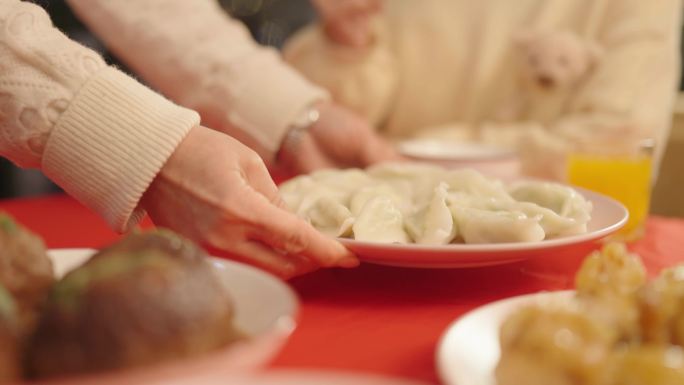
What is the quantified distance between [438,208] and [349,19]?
185 cm

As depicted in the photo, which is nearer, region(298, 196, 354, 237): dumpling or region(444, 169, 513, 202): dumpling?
region(298, 196, 354, 237): dumpling

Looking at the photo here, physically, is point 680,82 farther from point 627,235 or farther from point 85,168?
point 85,168

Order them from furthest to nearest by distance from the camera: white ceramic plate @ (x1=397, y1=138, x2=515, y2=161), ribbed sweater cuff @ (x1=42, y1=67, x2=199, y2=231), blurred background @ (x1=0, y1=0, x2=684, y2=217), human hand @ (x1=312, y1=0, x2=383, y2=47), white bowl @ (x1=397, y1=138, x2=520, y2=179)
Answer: blurred background @ (x1=0, y1=0, x2=684, y2=217), human hand @ (x1=312, y1=0, x2=383, y2=47), white ceramic plate @ (x1=397, y1=138, x2=515, y2=161), white bowl @ (x1=397, y1=138, x2=520, y2=179), ribbed sweater cuff @ (x1=42, y1=67, x2=199, y2=231)

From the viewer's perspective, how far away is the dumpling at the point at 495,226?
2.54ft

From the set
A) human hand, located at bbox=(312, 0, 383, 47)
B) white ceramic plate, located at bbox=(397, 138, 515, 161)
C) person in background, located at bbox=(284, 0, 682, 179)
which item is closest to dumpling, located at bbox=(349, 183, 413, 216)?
white ceramic plate, located at bbox=(397, 138, 515, 161)

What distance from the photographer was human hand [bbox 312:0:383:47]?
8.15 ft

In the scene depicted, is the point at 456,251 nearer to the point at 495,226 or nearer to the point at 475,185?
the point at 495,226

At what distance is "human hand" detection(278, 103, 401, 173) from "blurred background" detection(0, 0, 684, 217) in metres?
0.91

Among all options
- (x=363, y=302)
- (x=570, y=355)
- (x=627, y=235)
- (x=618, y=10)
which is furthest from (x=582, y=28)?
(x=570, y=355)

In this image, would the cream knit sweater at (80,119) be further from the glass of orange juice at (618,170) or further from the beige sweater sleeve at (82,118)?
the glass of orange juice at (618,170)

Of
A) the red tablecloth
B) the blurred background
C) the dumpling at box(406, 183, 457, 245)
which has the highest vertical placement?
the dumpling at box(406, 183, 457, 245)

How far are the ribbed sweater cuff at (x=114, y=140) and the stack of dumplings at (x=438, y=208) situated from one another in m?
0.21

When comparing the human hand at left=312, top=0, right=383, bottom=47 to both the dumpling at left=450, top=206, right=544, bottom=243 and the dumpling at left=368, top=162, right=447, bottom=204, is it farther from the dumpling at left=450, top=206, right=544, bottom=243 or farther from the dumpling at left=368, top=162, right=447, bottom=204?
the dumpling at left=450, top=206, right=544, bottom=243

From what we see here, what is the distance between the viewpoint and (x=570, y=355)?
450mm
